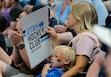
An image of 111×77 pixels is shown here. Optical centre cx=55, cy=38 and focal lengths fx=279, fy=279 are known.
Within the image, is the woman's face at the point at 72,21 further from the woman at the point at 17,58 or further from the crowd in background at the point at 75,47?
the woman at the point at 17,58

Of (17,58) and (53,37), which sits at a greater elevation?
(53,37)

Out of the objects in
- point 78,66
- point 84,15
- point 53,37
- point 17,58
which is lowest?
point 17,58

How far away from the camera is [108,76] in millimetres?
727

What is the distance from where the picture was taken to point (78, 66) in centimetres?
213

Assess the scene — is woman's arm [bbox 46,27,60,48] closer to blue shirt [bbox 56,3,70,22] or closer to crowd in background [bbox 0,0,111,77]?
crowd in background [bbox 0,0,111,77]

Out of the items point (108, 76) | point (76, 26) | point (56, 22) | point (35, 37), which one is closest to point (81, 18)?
point (76, 26)

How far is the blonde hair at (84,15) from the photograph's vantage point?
2.42 metres

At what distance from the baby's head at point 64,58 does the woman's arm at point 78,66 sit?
58 millimetres

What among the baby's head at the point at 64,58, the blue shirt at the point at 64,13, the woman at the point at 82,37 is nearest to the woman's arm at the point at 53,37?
the woman at the point at 82,37

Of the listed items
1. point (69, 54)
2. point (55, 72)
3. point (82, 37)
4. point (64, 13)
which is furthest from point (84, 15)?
point (64, 13)

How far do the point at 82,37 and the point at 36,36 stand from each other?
0.37 metres

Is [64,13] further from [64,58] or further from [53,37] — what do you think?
[64,58]

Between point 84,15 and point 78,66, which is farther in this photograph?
point 84,15

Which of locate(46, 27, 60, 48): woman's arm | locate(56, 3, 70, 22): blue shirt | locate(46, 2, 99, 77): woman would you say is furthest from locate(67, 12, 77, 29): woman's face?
locate(56, 3, 70, 22): blue shirt
